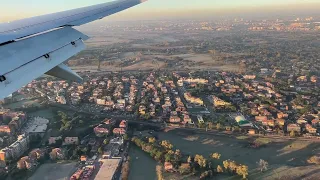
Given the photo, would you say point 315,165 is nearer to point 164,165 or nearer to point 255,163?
point 255,163

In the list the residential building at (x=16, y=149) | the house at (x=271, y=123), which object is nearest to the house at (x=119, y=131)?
the residential building at (x=16, y=149)

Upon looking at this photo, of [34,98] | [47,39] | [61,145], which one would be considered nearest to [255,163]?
[61,145]

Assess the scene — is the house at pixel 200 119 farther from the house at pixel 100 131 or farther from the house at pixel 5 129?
the house at pixel 5 129

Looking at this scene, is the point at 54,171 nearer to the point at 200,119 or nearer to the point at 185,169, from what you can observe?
the point at 185,169

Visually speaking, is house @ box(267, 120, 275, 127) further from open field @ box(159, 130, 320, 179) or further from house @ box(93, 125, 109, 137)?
house @ box(93, 125, 109, 137)

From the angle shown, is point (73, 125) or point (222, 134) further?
point (73, 125)

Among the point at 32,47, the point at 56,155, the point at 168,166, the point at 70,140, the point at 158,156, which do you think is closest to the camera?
the point at 32,47

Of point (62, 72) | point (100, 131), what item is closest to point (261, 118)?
point (100, 131)
